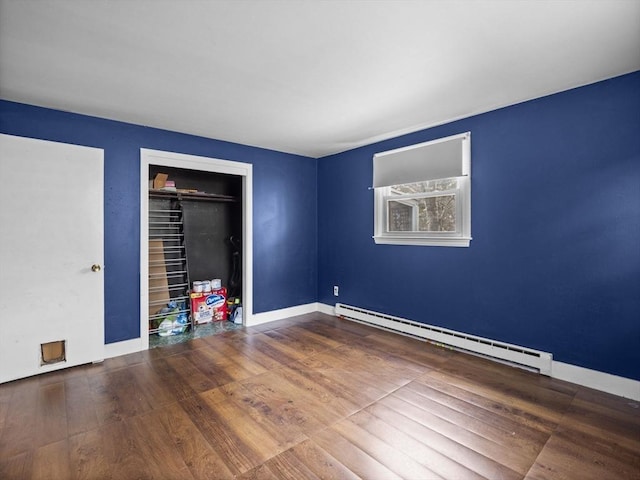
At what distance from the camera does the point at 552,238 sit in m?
2.70

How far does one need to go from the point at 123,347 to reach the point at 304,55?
3.25 metres

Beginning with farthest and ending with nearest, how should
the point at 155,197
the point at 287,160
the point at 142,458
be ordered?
the point at 287,160
the point at 155,197
the point at 142,458

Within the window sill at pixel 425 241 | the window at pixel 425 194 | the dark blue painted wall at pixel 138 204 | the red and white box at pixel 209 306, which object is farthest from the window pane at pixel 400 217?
the red and white box at pixel 209 306

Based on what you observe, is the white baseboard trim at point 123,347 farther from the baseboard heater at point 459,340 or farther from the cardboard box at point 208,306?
the baseboard heater at point 459,340

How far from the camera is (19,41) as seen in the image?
191 centimetres

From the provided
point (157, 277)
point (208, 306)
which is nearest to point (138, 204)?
point (157, 277)

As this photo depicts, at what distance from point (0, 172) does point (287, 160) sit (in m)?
3.04

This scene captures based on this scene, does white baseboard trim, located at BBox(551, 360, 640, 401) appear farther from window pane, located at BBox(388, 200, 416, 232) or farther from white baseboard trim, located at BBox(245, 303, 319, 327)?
white baseboard trim, located at BBox(245, 303, 319, 327)

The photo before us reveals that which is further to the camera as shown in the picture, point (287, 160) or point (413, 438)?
point (287, 160)

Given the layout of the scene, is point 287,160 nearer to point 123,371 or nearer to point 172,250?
point 172,250

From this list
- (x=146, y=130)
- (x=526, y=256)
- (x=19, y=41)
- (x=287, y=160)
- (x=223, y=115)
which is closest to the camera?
(x=19, y=41)

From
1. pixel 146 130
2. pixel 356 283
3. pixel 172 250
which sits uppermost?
pixel 146 130

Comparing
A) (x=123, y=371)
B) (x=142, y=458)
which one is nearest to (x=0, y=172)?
(x=123, y=371)

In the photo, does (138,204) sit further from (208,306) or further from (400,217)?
(400,217)
